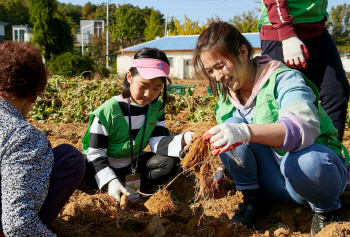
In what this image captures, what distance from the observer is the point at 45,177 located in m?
1.13

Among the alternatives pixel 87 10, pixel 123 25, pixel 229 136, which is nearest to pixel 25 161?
pixel 229 136

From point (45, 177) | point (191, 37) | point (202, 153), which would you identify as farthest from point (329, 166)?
point (191, 37)

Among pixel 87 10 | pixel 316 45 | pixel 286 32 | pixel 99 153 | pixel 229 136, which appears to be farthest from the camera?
pixel 87 10

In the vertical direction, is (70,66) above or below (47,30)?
below

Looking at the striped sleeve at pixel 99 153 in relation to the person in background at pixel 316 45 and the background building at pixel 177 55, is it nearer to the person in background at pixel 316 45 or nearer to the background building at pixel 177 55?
the person in background at pixel 316 45

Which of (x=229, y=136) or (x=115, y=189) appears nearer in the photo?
(x=229, y=136)

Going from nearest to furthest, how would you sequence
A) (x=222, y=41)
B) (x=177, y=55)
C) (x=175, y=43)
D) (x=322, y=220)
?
(x=322, y=220) → (x=222, y=41) → (x=177, y=55) → (x=175, y=43)

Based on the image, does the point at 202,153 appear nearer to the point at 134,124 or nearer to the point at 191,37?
the point at 134,124

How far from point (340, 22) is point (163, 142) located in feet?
145

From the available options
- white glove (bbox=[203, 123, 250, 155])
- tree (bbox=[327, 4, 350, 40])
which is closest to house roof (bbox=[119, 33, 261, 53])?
white glove (bbox=[203, 123, 250, 155])

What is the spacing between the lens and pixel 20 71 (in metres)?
1.14

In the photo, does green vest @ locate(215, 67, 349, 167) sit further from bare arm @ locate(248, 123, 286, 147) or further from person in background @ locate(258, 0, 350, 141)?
person in background @ locate(258, 0, 350, 141)

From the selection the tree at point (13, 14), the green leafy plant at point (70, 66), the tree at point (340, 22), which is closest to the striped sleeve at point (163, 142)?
the green leafy plant at point (70, 66)

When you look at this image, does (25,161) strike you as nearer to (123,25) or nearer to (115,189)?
(115,189)
